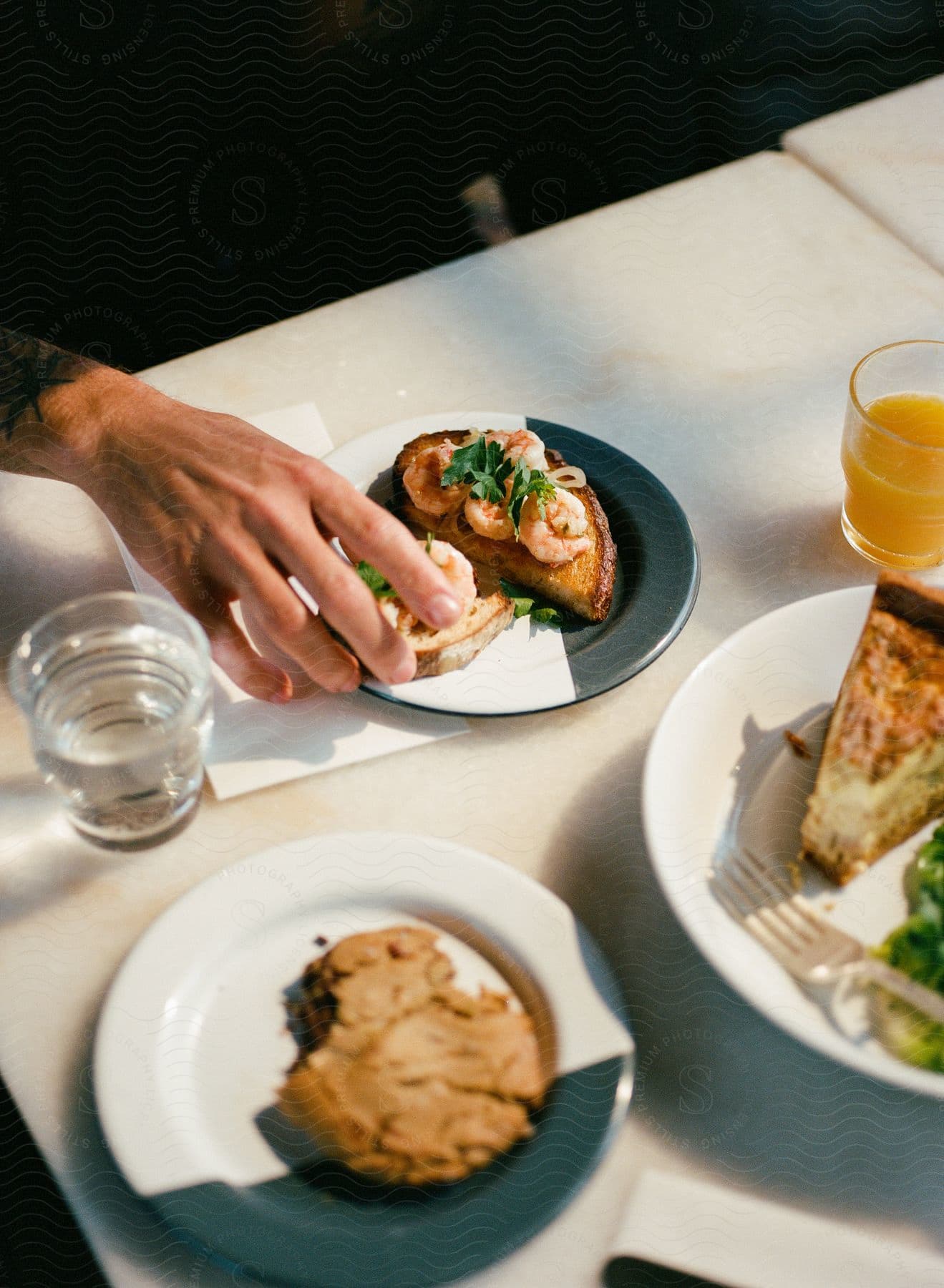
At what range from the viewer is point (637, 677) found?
35.1 inches

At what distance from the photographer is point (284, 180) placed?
6.20 ft

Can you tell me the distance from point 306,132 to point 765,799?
1.55m

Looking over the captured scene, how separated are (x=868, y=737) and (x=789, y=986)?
0.65 feet

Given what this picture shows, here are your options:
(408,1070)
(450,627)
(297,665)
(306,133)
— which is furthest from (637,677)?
(306,133)

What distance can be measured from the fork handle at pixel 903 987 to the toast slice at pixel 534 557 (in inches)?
13.3

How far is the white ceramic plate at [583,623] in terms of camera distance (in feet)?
2.69

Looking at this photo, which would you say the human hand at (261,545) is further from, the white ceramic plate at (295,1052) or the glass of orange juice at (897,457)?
the glass of orange juice at (897,457)

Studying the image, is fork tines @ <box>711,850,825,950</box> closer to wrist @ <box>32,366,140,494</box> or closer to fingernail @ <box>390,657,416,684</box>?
fingernail @ <box>390,657,416,684</box>

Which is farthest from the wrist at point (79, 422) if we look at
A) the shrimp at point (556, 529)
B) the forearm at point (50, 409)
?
the shrimp at point (556, 529)

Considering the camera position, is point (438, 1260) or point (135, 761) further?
point (135, 761)

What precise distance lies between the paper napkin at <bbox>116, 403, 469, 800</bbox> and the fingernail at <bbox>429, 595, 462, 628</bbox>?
0.09 meters

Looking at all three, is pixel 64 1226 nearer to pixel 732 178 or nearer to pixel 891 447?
pixel 891 447

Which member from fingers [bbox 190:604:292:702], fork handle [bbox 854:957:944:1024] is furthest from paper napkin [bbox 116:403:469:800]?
fork handle [bbox 854:957:944:1024]

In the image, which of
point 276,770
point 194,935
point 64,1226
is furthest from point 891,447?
point 64,1226
